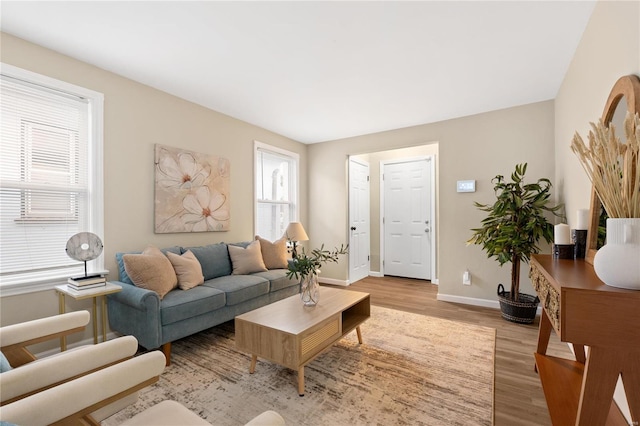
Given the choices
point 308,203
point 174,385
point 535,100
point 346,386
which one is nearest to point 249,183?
point 308,203

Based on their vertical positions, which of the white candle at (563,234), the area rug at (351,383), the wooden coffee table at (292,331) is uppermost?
the white candle at (563,234)

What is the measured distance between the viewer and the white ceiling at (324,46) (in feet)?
6.29

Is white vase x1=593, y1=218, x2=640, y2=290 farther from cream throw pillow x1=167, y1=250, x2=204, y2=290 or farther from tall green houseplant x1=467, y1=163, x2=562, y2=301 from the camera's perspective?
cream throw pillow x1=167, y1=250, x2=204, y2=290

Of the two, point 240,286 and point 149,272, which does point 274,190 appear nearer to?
point 240,286

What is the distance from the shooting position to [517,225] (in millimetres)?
3066

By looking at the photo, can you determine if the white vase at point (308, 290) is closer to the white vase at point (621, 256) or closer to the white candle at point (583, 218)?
the white vase at point (621, 256)

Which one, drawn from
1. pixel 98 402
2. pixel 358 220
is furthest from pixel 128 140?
pixel 358 220

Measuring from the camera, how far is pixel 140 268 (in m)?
2.40

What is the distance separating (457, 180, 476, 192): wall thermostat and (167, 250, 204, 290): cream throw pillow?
337 centimetres

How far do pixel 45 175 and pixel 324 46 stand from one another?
8.35 ft

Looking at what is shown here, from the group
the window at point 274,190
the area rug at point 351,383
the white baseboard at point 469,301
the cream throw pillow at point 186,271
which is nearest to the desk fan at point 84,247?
the cream throw pillow at point 186,271

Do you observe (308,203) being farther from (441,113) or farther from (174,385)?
(174,385)

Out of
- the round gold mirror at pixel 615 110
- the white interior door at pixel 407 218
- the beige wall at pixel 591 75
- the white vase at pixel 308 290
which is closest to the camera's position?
the round gold mirror at pixel 615 110

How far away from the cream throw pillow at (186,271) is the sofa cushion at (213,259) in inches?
9.6
